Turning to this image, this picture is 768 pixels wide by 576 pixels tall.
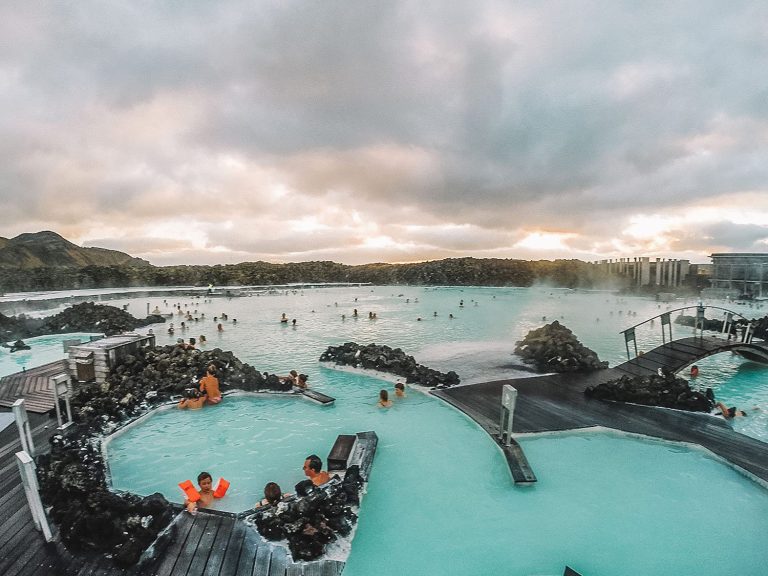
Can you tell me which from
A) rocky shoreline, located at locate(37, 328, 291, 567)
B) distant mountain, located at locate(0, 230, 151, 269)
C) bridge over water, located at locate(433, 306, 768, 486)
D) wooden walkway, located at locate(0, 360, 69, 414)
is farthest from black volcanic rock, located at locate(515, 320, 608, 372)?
distant mountain, located at locate(0, 230, 151, 269)

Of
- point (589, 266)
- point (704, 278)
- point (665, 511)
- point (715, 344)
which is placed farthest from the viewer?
point (589, 266)

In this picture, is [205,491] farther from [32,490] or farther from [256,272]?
[256,272]

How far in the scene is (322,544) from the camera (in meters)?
5.25

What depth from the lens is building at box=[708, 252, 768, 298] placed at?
4594 centimetres

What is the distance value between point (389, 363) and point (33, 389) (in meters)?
11.1

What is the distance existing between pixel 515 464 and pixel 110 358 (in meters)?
12.1

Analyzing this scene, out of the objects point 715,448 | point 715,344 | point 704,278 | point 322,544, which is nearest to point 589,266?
point 704,278

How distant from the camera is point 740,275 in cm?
4866

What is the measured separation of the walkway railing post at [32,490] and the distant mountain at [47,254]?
85.9 metres

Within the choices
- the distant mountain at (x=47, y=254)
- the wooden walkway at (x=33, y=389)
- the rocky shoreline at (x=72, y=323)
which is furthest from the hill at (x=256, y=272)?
the wooden walkway at (x=33, y=389)

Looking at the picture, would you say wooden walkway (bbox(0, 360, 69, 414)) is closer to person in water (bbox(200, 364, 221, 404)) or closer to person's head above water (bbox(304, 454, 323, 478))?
person in water (bbox(200, 364, 221, 404))

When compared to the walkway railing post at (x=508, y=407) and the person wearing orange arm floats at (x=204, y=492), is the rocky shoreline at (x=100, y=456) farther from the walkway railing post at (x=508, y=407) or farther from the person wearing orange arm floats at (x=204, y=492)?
the walkway railing post at (x=508, y=407)

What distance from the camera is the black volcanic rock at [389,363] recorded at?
1289 centimetres

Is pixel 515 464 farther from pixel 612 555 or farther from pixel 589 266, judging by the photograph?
pixel 589 266
